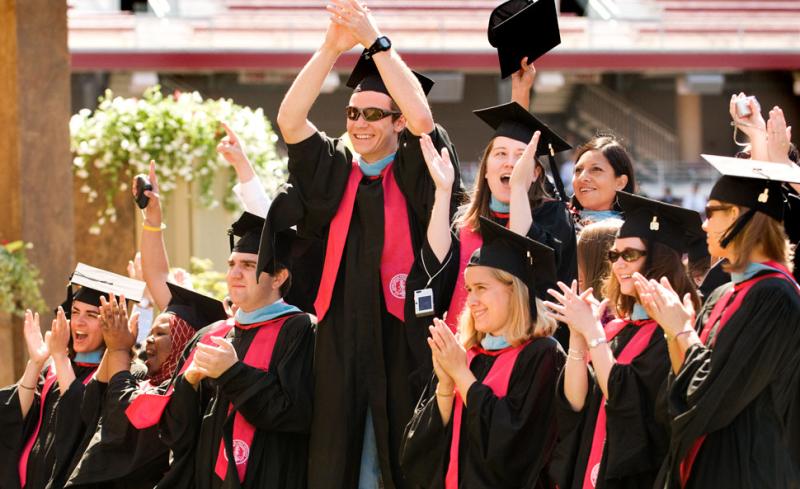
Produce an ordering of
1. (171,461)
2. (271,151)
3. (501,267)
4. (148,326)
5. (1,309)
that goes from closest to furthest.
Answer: (501,267), (171,461), (148,326), (1,309), (271,151)

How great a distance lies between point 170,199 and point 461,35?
15.8 meters

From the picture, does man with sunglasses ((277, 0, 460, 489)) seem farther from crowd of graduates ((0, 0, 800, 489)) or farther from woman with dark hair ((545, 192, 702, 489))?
woman with dark hair ((545, 192, 702, 489))

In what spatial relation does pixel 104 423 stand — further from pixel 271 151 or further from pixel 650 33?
pixel 650 33

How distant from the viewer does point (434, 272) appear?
520cm

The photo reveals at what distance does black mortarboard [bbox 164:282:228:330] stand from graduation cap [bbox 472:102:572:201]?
1787 mm

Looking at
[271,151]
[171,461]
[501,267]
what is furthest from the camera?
[271,151]

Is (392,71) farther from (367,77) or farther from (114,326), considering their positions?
(114,326)

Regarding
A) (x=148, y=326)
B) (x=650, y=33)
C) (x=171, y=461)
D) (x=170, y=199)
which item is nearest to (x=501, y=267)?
(x=171, y=461)

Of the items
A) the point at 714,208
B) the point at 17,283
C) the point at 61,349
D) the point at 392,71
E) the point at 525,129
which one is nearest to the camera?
the point at 714,208

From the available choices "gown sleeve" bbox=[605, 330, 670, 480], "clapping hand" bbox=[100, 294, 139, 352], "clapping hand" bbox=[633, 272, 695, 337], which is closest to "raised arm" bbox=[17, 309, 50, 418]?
"clapping hand" bbox=[100, 294, 139, 352]

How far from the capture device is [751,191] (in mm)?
4480

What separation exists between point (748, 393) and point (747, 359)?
0.37 ft

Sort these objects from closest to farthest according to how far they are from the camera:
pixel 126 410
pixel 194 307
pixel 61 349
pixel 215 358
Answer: pixel 215 358 < pixel 126 410 < pixel 61 349 < pixel 194 307

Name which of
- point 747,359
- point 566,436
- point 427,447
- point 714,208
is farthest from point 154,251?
point 747,359
